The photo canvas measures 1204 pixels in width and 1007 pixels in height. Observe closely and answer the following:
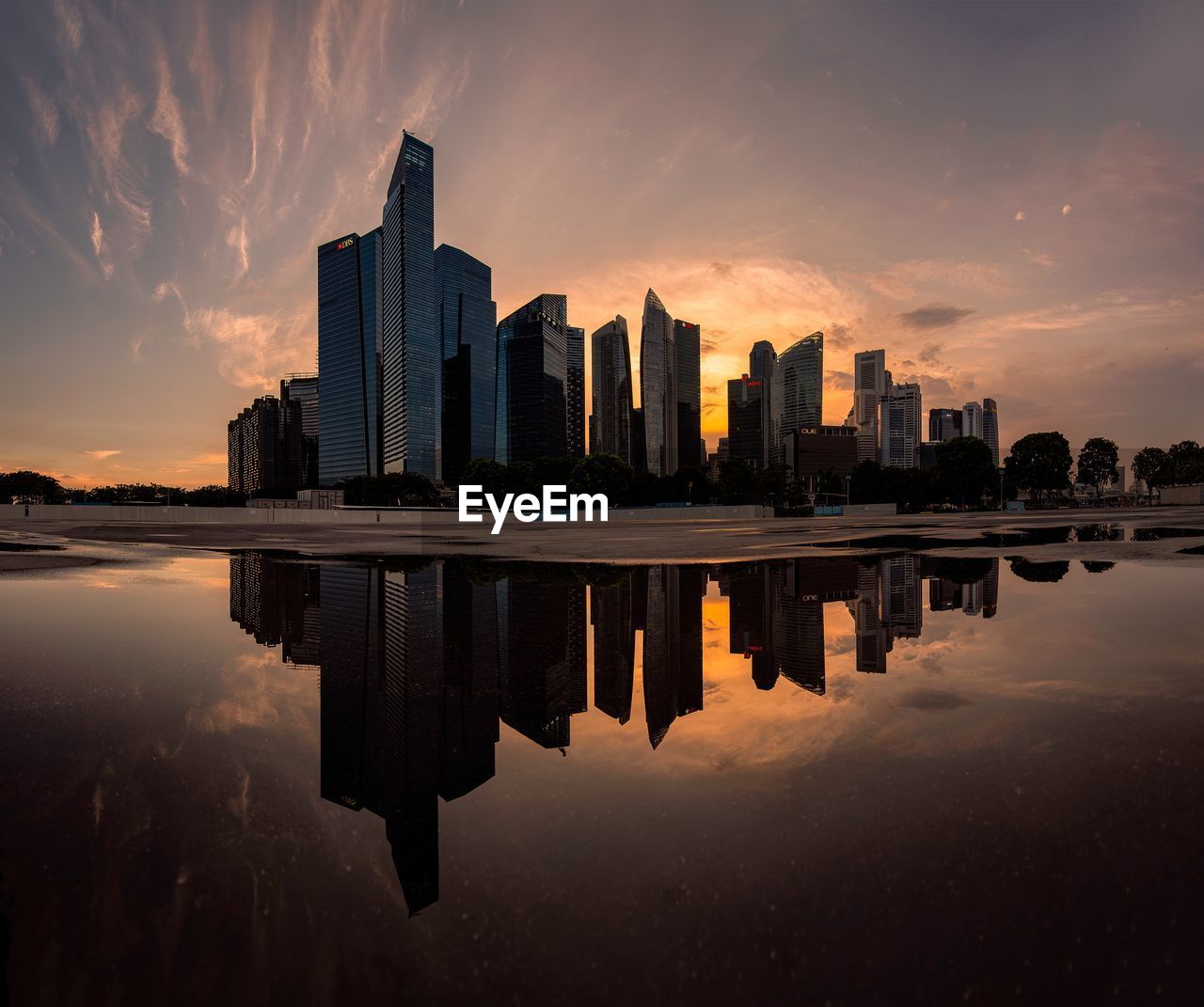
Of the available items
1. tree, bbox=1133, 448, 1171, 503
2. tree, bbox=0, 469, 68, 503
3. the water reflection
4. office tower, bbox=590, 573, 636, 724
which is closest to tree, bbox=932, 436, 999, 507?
tree, bbox=1133, 448, 1171, 503

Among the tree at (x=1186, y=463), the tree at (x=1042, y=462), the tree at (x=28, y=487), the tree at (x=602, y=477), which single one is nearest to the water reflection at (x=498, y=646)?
the tree at (x=602, y=477)

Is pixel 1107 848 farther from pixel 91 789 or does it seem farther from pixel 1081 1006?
pixel 91 789

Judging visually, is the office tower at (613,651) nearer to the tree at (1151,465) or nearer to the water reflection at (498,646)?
the water reflection at (498,646)

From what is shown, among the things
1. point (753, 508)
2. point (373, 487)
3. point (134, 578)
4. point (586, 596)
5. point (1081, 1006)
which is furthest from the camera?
point (373, 487)

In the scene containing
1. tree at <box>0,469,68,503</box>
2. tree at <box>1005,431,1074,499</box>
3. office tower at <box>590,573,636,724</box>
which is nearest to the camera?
office tower at <box>590,573,636,724</box>

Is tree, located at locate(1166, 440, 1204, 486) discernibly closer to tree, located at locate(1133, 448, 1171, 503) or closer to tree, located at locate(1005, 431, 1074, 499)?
tree, located at locate(1133, 448, 1171, 503)

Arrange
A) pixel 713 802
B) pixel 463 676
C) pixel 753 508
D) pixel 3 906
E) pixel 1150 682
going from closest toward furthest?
pixel 3 906
pixel 713 802
pixel 1150 682
pixel 463 676
pixel 753 508

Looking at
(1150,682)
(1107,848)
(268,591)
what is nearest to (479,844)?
(1107,848)
